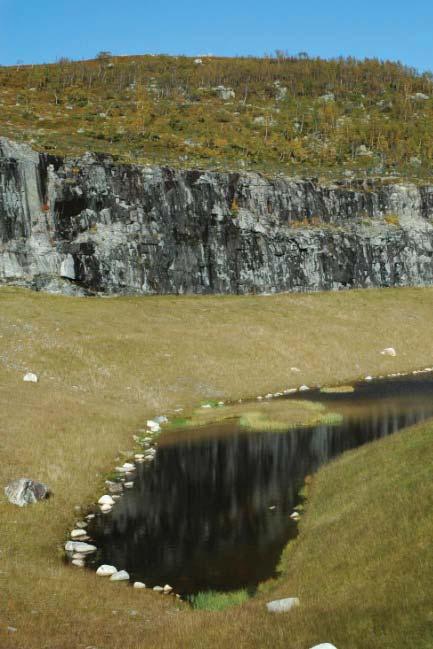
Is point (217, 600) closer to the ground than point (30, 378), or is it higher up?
closer to the ground

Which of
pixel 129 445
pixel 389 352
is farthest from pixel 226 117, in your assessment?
pixel 129 445

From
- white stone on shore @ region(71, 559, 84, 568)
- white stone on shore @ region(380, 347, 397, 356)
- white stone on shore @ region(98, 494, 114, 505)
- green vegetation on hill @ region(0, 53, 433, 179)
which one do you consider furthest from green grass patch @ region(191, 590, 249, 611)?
green vegetation on hill @ region(0, 53, 433, 179)

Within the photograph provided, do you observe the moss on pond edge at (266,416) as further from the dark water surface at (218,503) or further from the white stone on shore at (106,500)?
the white stone on shore at (106,500)

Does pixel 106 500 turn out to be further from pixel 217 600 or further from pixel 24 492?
pixel 217 600

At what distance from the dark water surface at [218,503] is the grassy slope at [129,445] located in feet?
4.98

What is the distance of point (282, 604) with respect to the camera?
1347 centimetres

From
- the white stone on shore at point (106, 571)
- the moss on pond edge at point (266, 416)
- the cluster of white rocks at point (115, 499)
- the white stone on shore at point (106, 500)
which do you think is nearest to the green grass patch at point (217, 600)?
the cluster of white rocks at point (115, 499)

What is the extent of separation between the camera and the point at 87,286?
79625mm

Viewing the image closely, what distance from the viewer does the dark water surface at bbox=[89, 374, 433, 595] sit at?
1802cm

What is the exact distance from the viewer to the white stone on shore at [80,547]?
19109mm

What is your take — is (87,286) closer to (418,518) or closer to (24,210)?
(24,210)

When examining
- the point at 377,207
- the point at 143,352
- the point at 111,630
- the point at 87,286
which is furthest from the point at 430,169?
the point at 111,630

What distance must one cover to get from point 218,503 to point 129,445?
33.9ft

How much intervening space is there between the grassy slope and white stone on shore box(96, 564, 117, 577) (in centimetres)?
60
